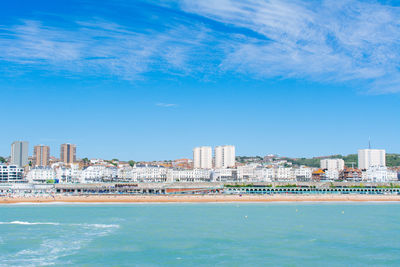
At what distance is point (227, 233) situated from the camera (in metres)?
32.2

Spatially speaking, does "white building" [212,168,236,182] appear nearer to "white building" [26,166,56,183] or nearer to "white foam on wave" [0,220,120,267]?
"white building" [26,166,56,183]

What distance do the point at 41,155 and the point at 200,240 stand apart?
133 m

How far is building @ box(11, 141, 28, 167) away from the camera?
483ft

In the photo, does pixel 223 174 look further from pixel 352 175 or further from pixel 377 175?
pixel 377 175

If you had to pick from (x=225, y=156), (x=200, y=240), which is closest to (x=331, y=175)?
(x=225, y=156)

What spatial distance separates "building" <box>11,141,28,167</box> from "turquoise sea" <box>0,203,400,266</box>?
112 m

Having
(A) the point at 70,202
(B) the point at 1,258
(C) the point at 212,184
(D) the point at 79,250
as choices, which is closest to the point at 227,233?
(D) the point at 79,250

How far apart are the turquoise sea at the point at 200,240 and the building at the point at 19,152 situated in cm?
11203

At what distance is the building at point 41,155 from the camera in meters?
149

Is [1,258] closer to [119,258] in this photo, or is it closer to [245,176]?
[119,258]

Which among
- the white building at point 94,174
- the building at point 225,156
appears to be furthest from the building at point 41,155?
the building at point 225,156

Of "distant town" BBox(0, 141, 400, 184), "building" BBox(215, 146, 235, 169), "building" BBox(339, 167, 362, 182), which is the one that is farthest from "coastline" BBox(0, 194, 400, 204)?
"building" BBox(215, 146, 235, 169)

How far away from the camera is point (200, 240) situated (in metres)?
29.1

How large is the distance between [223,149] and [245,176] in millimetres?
26837
